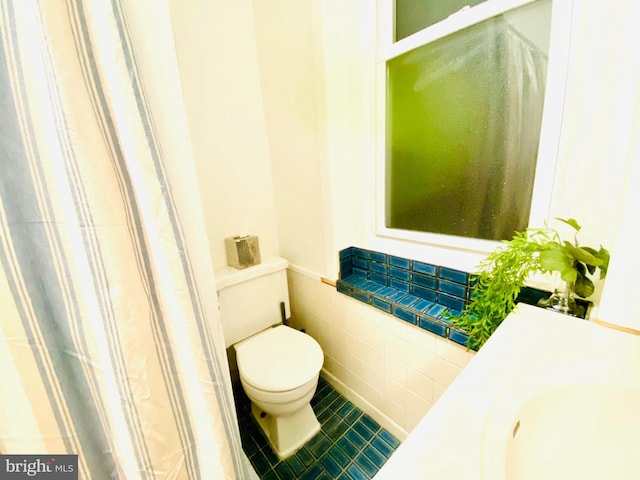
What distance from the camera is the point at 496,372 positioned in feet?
1.68

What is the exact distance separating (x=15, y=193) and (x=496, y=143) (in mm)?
1294

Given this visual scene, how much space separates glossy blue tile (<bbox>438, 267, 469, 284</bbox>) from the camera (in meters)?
0.95

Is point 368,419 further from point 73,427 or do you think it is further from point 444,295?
point 73,427

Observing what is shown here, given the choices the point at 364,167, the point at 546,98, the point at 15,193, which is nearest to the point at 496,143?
the point at 546,98

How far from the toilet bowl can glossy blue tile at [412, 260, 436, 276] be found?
0.59 m

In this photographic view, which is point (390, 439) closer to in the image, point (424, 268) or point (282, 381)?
point (282, 381)

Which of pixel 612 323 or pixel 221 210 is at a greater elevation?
pixel 221 210

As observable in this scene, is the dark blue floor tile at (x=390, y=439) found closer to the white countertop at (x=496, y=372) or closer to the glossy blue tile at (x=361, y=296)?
the glossy blue tile at (x=361, y=296)

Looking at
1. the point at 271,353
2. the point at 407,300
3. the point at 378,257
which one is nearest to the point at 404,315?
the point at 407,300

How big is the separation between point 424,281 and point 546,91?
0.74 meters

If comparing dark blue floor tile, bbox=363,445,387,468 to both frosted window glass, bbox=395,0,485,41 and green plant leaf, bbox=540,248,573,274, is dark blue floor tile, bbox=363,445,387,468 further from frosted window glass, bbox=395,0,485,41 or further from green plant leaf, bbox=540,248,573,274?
frosted window glass, bbox=395,0,485,41

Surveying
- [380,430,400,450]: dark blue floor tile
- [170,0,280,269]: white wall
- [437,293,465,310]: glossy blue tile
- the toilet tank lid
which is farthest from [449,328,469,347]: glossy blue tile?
[170,0,280,269]: white wall

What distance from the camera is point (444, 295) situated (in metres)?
1.03

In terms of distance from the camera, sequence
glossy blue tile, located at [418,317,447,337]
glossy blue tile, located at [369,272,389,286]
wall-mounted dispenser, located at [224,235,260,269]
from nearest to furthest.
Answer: glossy blue tile, located at [418,317,447,337] → glossy blue tile, located at [369,272,389,286] → wall-mounted dispenser, located at [224,235,260,269]
